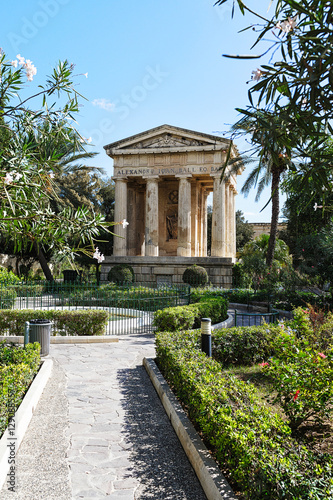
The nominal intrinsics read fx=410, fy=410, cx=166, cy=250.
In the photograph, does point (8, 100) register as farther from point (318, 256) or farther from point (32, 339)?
point (318, 256)

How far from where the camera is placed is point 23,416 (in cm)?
503

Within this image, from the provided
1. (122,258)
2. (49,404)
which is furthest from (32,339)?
(122,258)

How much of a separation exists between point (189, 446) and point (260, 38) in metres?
4.08

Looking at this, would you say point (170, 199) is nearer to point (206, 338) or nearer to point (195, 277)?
point (195, 277)

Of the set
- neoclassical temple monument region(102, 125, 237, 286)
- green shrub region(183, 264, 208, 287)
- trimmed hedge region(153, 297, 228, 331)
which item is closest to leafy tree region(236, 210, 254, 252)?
neoclassical temple monument region(102, 125, 237, 286)

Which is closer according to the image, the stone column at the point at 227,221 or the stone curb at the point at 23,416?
the stone curb at the point at 23,416

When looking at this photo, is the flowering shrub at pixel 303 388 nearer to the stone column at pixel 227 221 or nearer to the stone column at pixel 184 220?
the stone column at pixel 184 220

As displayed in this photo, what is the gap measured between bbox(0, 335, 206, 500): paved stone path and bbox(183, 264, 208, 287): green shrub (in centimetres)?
1635

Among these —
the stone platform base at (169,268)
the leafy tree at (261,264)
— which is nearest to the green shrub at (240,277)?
the leafy tree at (261,264)

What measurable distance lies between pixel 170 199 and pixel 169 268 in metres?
7.21

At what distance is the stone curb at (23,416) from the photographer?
3938mm

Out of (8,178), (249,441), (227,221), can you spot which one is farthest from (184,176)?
(249,441)

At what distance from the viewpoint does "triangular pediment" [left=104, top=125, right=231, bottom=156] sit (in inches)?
1104

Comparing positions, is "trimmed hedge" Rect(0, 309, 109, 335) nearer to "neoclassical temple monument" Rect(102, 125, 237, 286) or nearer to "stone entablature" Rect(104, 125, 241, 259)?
"neoclassical temple monument" Rect(102, 125, 237, 286)
